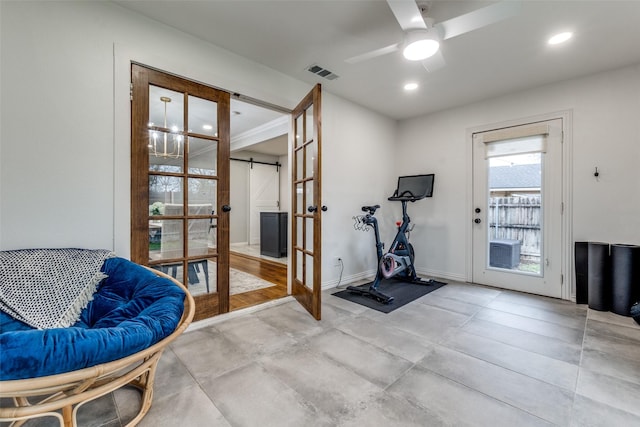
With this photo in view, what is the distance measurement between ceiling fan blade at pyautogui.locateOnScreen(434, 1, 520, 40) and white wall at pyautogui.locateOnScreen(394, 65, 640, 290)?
2.32 m

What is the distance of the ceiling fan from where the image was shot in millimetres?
1648

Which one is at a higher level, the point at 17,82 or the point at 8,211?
the point at 17,82

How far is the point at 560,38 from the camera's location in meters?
2.42

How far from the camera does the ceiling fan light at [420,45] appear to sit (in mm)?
1941

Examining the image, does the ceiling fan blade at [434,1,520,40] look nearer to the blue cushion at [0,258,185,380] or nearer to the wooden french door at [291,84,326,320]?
the wooden french door at [291,84,326,320]

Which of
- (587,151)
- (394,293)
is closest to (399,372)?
(394,293)

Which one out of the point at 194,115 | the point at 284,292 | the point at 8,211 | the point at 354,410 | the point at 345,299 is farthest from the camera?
the point at 284,292

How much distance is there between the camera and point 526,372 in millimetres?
1795

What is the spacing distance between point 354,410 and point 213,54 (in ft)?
9.93

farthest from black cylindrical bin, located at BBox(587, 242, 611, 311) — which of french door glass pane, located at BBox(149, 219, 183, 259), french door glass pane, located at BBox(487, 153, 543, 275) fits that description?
french door glass pane, located at BBox(149, 219, 183, 259)

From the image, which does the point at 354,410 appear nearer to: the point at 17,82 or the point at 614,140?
the point at 17,82

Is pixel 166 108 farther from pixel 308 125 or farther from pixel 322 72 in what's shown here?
pixel 322 72

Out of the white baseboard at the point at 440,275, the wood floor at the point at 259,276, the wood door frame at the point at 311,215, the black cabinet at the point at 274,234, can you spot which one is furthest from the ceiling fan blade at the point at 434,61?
the black cabinet at the point at 274,234

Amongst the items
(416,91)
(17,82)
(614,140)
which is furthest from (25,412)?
(614,140)
